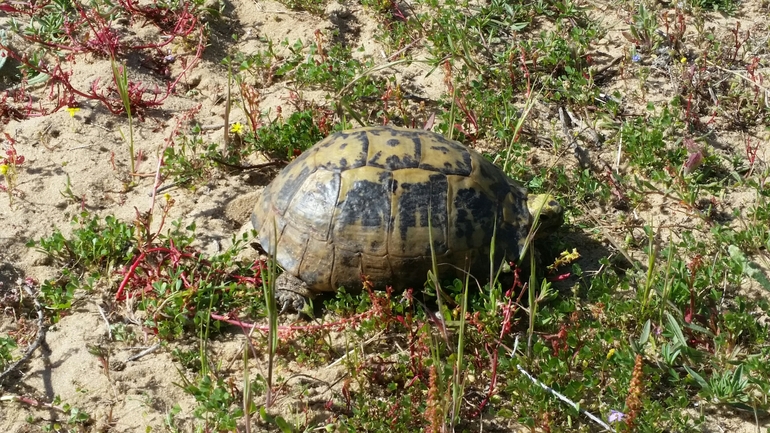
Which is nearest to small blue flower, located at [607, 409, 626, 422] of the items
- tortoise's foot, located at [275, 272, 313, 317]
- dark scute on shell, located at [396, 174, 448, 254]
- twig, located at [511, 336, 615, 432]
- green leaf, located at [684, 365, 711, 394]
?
twig, located at [511, 336, 615, 432]

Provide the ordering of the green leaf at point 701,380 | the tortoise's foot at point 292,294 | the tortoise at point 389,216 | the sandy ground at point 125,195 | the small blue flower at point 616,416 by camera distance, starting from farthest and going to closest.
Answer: the tortoise's foot at point 292,294, the tortoise at point 389,216, the sandy ground at point 125,195, the green leaf at point 701,380, the small blue flower at point 616,416

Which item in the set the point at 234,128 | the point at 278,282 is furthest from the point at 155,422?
the point at 234,128

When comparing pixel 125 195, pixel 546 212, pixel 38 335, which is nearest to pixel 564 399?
pixel 546 212

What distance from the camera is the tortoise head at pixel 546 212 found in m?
4.86

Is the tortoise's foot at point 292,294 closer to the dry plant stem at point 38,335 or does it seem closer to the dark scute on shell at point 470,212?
the dark scute on shell at point 470,212

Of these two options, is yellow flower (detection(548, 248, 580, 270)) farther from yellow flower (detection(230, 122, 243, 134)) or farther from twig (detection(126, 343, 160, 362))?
yellow flower (detection(230, 122, 243, 134))

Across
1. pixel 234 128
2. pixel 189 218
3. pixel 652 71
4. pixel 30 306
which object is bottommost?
pixel 30 306

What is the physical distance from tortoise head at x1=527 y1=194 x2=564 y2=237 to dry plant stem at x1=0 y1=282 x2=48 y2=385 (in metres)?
2.98

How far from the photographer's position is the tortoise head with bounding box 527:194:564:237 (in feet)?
15.9

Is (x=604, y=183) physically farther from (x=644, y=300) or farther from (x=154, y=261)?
(x=154, y=261)

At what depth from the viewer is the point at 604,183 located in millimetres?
5777

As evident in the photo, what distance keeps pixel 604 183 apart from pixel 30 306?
13.0ft

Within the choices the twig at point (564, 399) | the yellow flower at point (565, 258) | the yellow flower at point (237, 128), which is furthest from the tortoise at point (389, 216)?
the yellow flower at point (237, 128)

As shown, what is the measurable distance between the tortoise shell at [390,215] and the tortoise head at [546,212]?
2.5 inches
